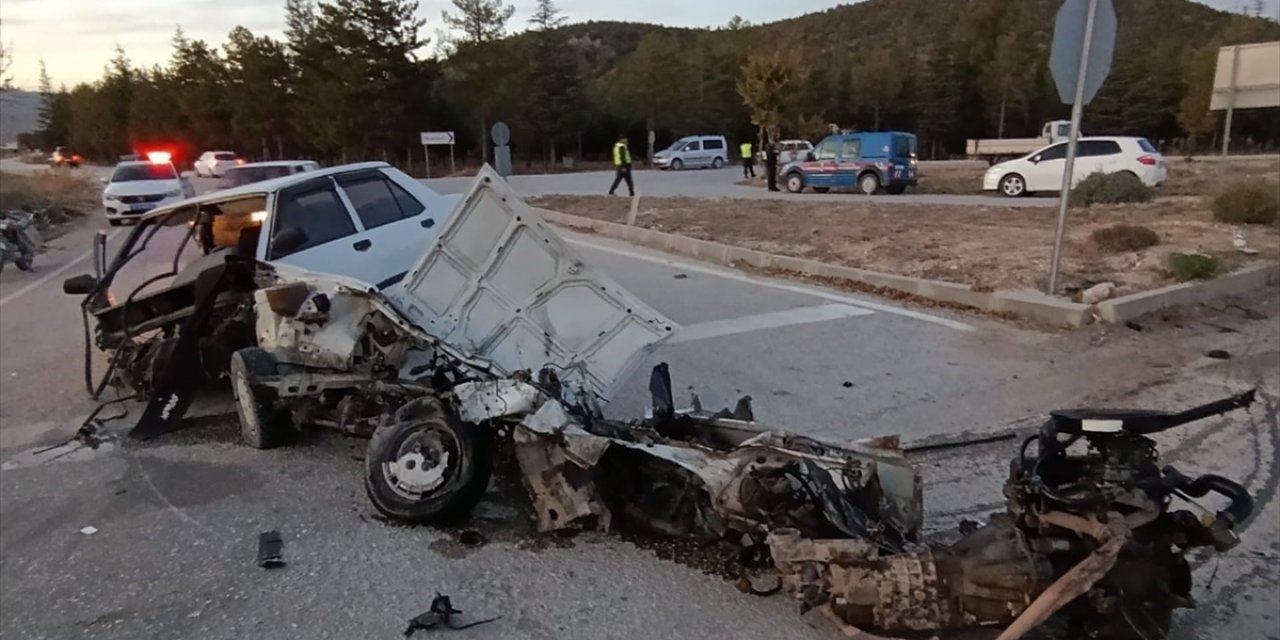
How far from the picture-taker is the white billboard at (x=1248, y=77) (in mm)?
13602

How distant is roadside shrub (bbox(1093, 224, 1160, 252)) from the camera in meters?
11.5

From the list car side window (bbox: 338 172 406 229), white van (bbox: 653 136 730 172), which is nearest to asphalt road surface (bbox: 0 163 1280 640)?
car side window (bbox: 338 172 406 229)

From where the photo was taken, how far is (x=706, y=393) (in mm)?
6355

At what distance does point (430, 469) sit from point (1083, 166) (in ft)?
66.8

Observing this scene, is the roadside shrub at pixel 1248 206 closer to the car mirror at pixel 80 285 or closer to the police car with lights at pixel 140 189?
the car mirror at pixel 80 285

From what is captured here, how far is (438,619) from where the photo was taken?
344 centimetres

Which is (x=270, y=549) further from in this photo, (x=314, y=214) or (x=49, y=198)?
(x=49, y=198)

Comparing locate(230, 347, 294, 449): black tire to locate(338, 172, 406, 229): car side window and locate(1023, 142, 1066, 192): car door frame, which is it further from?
locate(1023, 142, 1066, 192): car door frame

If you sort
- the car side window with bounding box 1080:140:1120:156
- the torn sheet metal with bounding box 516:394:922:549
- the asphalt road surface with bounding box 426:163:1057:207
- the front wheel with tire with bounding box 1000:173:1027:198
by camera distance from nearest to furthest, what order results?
the torn sheet metal with bounding box 516:394:922:549, the car side window with bounding box 1080:140:1120:156, the asphalt road surface with bounding box 426:163:1057:207, the front wheel with tire with bounding box 1000:173:1027:198

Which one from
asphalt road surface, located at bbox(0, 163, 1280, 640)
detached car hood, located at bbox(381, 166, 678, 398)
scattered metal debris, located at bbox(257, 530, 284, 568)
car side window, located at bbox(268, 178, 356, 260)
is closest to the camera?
asphalt road surface, located at bbox(0, 163, 1280, 640)

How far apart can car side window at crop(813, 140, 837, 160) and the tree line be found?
12.4m

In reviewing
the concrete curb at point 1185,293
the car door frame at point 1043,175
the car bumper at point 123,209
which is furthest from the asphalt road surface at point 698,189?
the car bumper at point 123,209

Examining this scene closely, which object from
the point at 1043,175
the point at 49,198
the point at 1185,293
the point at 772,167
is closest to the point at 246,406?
the point at 1185,293

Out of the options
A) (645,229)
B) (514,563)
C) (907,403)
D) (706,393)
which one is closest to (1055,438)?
(514,563)
